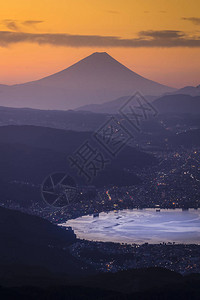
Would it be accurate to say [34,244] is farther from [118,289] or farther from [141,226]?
[141,226]

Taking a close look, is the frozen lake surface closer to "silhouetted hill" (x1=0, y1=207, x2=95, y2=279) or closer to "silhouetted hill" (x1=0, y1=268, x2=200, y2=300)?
"silhouetted hill" (x1=0, y1=207, x2=95, y2=279)

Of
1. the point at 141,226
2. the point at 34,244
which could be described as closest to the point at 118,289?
the point at 34,244

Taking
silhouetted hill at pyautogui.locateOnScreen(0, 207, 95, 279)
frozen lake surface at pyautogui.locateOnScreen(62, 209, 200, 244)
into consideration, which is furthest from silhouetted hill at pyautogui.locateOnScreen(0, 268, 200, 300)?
frozen lake surface at pyautogui.locateOnScreen(62, 209, 200, 244)

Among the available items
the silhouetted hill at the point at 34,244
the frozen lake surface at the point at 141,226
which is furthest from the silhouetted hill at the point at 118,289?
the frozen lake surface at the point at 141,226

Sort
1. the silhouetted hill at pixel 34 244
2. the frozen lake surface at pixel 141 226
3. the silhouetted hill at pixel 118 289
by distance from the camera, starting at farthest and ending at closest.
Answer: the frozen lake surface at pixel 141 226 → the silhouetted hill at pixel 34 244 → the silhouetted hill at pixel 118 289

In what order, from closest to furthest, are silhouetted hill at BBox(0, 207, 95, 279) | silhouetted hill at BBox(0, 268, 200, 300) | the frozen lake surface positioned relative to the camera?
1. silhouetted hill at BBox(0, 268, 200, 300)
2. silhouetted hill at BBox(0, 207, 95, 279)
3. the frozen lake surface

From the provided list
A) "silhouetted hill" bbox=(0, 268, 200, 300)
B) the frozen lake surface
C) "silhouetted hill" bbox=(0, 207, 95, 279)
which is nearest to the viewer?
"silhouetted hill" bbox=(0, 268, 200, 300)

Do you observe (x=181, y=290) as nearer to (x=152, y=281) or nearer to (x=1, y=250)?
(x=152, y=281)

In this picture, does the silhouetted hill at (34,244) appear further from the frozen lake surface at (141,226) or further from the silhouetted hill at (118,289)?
the silhouetted hill at (118,289)

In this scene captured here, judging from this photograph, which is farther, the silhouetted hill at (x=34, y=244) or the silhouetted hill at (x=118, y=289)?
the silhouetted hill at (x=34, y=244)
